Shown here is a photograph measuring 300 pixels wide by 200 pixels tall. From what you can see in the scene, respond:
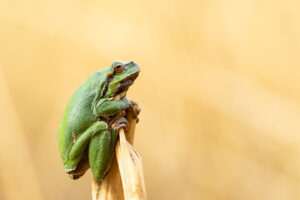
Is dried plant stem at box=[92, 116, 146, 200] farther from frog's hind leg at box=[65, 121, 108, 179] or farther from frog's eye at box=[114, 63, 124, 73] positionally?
frog's eye at box=[114, 63, 124, 73]

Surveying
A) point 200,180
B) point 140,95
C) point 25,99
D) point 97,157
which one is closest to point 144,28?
point 140,95

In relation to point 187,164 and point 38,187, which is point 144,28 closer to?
point 187,164

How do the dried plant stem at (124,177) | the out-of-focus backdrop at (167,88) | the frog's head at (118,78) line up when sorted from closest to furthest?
the dried plant stem at (124,177) → the frog's head at (118,78) → the out-of-focus backdrop at (167,88)

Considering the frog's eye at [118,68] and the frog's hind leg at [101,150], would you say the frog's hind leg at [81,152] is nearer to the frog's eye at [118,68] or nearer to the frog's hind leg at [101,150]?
the frog's hind leg at [101,150]

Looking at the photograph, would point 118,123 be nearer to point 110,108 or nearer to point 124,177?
point 110,108

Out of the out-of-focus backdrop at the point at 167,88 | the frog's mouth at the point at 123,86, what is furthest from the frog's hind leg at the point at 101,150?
the out-of-focus backdrop at the point at 167,88

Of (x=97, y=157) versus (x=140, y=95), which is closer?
(x=97, y=157)

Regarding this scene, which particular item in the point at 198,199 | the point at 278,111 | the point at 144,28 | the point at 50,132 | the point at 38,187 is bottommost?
the point at 38,187
